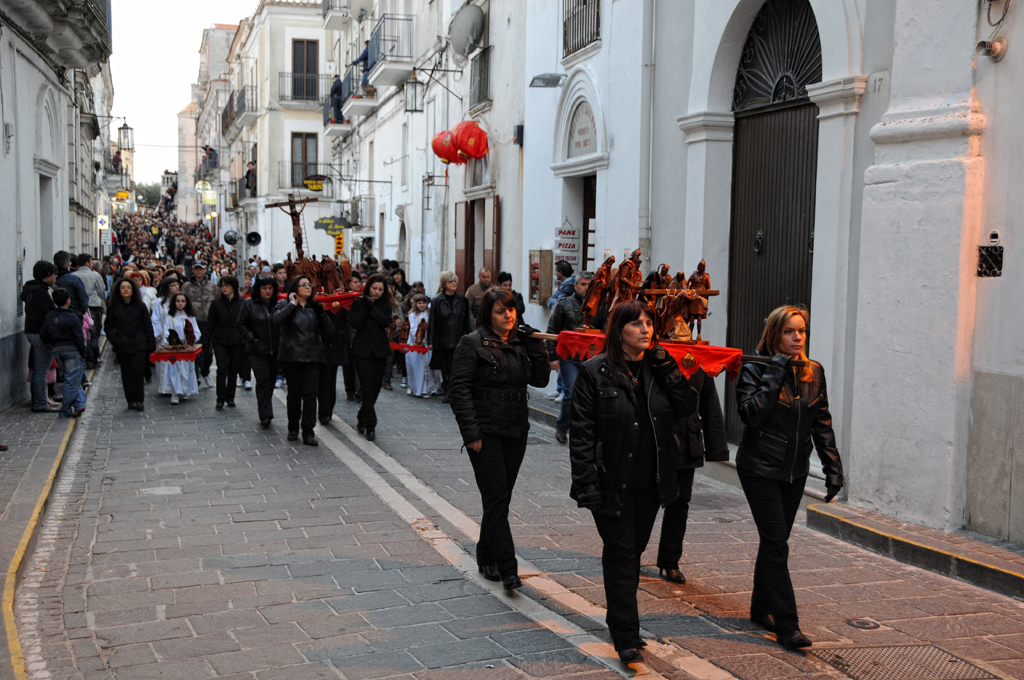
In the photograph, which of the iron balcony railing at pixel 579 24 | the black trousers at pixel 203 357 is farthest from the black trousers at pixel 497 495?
the black trousers at pixel 203 357

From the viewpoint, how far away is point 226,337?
44.8ft

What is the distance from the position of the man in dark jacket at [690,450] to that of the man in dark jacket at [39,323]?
29.7 ft

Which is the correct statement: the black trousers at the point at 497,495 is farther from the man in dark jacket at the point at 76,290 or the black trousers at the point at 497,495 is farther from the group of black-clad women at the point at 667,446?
the man in dark jacket at the point at 76,290

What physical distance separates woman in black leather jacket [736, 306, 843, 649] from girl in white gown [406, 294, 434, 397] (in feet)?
32.5

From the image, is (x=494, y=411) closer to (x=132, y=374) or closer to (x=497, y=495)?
(x=497, y=495)

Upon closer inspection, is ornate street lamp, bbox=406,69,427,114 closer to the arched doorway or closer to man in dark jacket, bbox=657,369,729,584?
the arched doorway

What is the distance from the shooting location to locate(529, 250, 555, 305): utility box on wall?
49.2ft

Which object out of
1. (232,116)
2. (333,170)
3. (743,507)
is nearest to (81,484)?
(743,507)

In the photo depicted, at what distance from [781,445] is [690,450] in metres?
0.77

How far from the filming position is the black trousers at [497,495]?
19.5 ft

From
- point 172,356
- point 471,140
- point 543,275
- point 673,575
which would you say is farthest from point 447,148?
point 673,575

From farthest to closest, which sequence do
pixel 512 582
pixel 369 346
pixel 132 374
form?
pixel 132 374, pixel 369 346, pixel 512 582

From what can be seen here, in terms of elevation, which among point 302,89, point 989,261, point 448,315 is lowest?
point 448,315

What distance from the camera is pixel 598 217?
13.1 m
